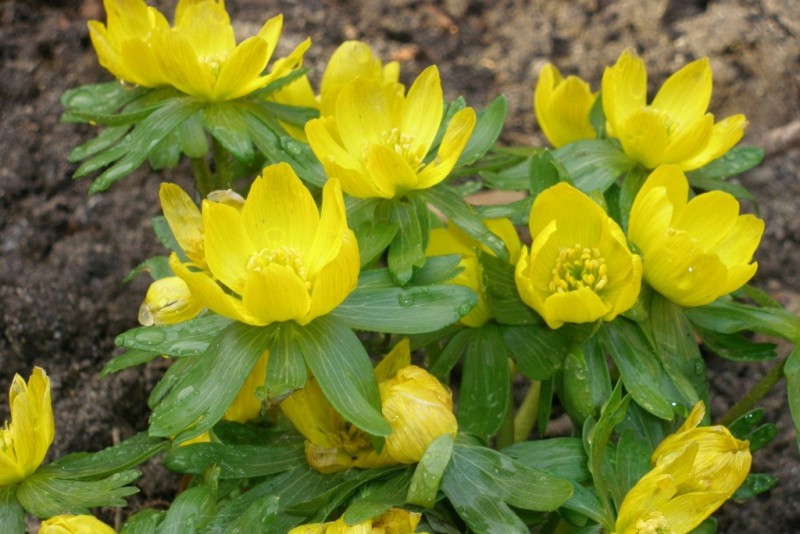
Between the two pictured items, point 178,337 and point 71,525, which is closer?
point 71,525

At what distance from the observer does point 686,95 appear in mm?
2141

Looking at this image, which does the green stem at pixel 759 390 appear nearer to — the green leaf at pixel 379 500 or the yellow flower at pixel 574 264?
the yellow flower at pixel 574 264

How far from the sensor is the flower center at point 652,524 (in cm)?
154

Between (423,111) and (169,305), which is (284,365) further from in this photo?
(423,111)

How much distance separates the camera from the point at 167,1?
349 centimetres

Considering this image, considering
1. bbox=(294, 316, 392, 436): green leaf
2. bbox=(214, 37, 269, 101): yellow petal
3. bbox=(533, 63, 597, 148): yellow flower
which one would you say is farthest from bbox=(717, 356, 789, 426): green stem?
bbox=(214, 37, 269, 101): yellow petal

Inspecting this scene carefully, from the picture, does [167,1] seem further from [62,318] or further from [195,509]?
[195,509]

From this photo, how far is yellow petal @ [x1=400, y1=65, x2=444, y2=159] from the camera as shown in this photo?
5.91ft

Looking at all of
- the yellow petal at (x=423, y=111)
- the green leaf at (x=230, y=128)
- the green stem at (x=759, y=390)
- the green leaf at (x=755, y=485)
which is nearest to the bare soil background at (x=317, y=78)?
the green stem at (x=759, y=390)

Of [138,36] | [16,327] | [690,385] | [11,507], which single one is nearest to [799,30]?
[690,385]

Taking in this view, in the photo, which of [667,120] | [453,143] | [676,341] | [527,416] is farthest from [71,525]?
[667,120]

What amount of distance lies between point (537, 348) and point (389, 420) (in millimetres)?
414

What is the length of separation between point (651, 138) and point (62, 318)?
162 centimetres

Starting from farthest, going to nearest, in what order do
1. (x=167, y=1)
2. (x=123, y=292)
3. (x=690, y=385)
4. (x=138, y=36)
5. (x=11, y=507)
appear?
1. (x=167, y=1)
2. (x=123, y=292)
3. (x=138, y=36)
4. (x=690, y=385)
5. (x=11, y=507)
